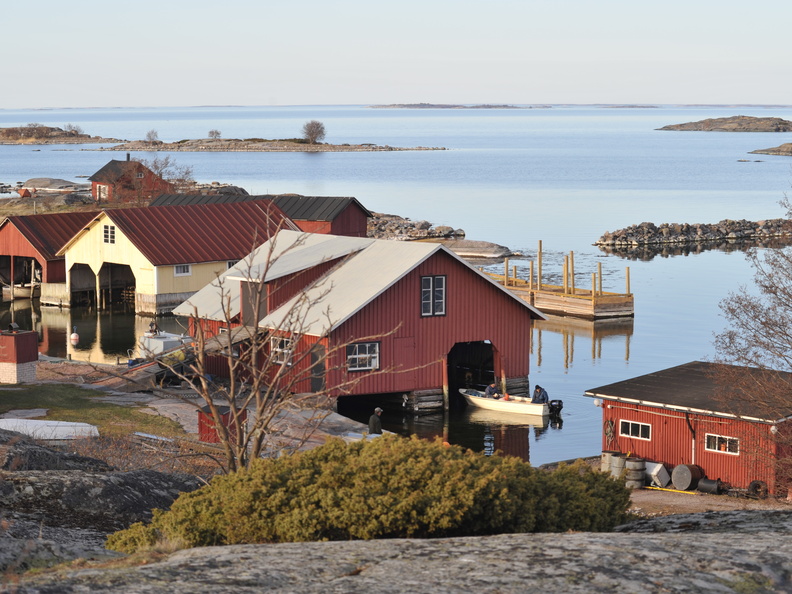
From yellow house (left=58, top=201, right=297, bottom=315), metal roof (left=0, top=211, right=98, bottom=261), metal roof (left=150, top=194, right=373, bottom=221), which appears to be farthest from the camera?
metal roof (left=150, top=194, right=373, bottom=221)

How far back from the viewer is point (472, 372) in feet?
142

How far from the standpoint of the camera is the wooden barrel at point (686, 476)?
1129 inches

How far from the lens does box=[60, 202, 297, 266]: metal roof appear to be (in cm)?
6016

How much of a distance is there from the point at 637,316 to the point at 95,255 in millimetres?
32581

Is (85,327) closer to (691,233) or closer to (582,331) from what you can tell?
(582,331)

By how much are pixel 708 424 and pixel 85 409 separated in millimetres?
18289

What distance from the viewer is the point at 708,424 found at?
2892cm

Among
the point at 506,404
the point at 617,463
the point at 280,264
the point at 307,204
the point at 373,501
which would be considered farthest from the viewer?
the point at 307,204

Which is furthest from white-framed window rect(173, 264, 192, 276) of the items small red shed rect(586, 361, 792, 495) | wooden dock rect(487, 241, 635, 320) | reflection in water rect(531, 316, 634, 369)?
small red shed rect(586, 361, 792, 495)

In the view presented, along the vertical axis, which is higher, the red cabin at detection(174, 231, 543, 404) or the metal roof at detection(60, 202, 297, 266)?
the metal roof at detection(60, 202, 297, 266)

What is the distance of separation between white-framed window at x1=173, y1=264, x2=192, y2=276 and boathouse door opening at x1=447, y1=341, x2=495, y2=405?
22.5 metres

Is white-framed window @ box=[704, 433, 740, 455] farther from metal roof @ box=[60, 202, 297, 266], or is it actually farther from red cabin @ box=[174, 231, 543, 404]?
metal roof @ box=[60, 202, 297, 266]

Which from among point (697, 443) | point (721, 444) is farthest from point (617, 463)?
point (721, 444)

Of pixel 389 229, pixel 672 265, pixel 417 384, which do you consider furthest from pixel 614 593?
pixel 389 229
